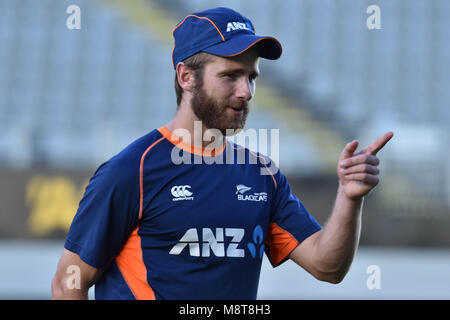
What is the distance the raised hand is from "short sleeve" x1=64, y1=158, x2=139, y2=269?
0.68 meters

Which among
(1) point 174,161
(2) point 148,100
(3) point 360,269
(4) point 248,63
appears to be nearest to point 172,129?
(1) point 174,161

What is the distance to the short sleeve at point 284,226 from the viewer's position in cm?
214

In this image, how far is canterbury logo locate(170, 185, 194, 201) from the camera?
75.3 inches

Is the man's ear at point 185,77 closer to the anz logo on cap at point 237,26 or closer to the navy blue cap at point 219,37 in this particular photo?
the navy blue cap at point 219,37

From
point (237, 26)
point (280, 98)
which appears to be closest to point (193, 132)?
point (237, 26)

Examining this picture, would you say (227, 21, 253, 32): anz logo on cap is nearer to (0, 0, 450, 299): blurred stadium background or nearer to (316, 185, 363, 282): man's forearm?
(316, 185, 363, 282): man's forearm

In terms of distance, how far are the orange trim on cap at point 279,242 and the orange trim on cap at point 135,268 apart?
0.52m

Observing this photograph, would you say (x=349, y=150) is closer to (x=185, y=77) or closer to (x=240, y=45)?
(x=240, y=45)

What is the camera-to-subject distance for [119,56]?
1191 cm

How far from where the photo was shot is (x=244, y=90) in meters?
1.95

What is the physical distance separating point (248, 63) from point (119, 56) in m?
10.3

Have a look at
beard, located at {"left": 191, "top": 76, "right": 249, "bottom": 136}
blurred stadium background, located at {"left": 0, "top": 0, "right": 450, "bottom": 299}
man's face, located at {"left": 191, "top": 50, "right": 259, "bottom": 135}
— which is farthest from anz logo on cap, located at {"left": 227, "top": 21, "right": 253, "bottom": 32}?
blurred stadium background, located at {"left": 0, "top": 0, "right": 450, "bottom": 299}

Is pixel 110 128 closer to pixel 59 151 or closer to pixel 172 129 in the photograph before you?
pixel 59 151

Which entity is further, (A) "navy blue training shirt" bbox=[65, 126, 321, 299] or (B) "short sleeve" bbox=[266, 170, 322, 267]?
(B) "short sleeve" bbox=[266, 170, 322, 267]
